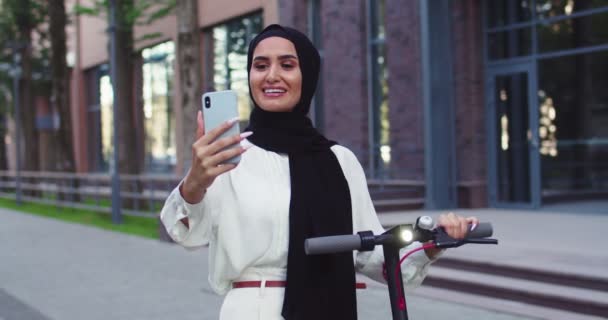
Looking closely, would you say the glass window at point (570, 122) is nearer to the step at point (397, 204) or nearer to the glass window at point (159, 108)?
the step at point (397, 204)

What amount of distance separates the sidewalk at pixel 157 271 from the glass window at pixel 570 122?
4.28 ft

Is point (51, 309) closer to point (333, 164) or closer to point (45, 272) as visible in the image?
point (45, 272)

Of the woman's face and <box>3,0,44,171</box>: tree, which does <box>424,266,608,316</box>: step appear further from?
<box>3,0,44,171</box>: tree

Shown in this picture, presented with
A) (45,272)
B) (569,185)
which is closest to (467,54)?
(569,185)

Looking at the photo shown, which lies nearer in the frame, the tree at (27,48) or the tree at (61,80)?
the tree at (61,80)

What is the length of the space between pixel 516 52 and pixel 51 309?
10.0 m

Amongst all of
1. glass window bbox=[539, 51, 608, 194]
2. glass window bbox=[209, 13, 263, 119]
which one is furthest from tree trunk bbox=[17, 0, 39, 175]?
glass window bbox=[539, 51, 608, 194]

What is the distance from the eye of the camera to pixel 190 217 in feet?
7.04

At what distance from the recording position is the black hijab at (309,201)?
2184 mm

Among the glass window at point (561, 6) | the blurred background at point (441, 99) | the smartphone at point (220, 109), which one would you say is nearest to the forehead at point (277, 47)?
the smartphone at point (220, 109)

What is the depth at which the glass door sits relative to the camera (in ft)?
45.3

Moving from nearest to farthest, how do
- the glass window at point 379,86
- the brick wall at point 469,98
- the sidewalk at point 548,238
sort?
the sidewalk at point 548,238 → the brick wall at point 469,98 → the glass window at point 379,86

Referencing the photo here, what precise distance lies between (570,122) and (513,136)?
1077mm

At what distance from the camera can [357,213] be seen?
96.1 inches
